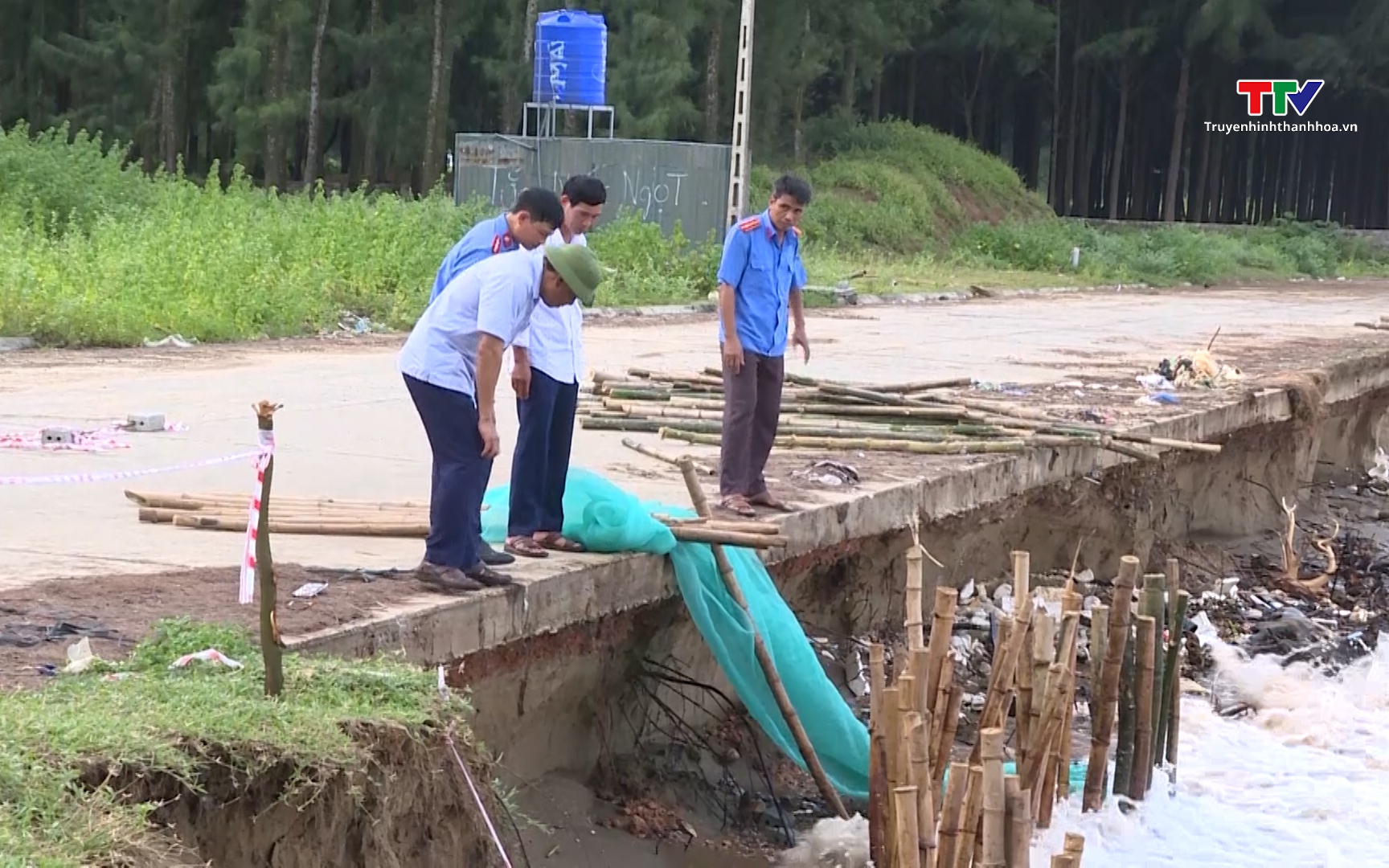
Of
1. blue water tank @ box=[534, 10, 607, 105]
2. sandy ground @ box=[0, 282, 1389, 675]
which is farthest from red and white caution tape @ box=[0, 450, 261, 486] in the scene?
blue water tank @ box=[534, 10, 607, 105]

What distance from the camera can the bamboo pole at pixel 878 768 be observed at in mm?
5848

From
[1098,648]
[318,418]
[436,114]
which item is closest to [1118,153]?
[436,114]

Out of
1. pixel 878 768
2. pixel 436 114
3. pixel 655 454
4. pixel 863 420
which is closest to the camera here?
pixel 878 768

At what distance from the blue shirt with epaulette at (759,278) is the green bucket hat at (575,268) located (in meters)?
1.77

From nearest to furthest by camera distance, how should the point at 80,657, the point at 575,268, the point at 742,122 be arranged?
the point at 80,657, the point at 575,268, the point at 742,122

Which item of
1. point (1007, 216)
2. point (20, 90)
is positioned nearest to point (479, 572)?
point (1007, 216)

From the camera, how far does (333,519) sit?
6902 mm

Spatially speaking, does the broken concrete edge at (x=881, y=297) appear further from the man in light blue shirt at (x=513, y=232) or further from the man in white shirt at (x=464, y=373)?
the man in white shirt at (x=464, y=373)

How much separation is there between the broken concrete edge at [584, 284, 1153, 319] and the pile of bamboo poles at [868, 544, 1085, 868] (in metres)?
13.3

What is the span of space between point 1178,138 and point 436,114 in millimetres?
19939

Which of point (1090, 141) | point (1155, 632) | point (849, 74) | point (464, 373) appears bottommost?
point (1155, 632)

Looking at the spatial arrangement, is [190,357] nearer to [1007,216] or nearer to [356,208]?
[356,208]

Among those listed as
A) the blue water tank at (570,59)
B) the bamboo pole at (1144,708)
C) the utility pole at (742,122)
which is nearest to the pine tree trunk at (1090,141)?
the blue water tank at (570,59)

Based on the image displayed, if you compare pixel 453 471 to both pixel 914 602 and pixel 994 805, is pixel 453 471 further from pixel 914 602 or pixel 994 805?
pixel 994 805
